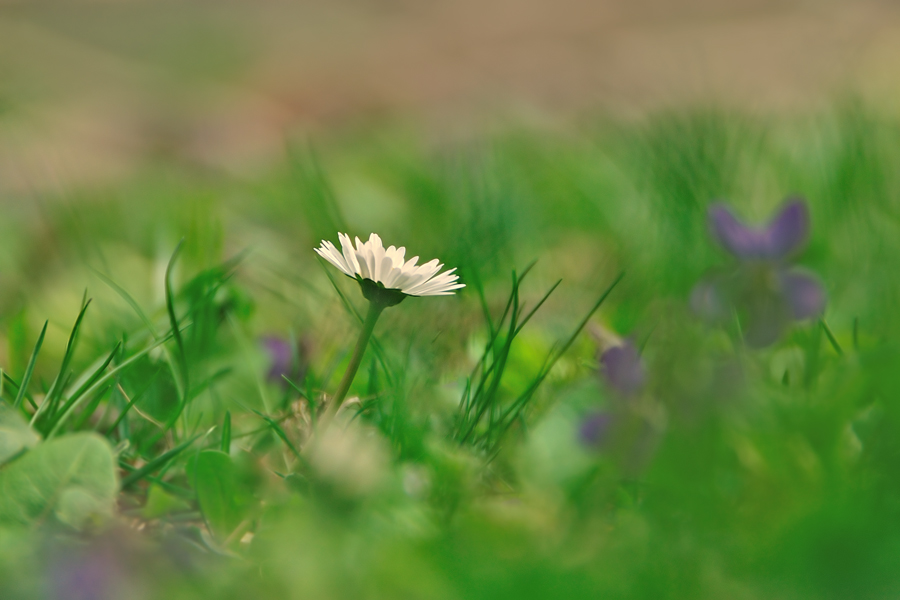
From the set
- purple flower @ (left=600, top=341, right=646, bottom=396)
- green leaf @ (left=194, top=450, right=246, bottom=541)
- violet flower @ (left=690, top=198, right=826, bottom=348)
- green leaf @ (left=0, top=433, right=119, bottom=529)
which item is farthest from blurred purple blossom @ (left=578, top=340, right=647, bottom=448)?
green leaf @ (left=0, top=433, right=119, bottom=529)

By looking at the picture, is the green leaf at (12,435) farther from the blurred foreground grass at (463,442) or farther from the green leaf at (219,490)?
the green leaf at (219,490)

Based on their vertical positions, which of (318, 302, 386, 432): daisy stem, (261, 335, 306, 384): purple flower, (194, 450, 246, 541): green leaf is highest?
(318, 302, 386, 432): daisy stem

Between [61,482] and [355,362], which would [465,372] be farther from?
[61,482]

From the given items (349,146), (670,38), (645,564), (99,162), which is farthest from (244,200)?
(670,38)

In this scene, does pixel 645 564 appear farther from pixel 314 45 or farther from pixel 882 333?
pixel 314 45

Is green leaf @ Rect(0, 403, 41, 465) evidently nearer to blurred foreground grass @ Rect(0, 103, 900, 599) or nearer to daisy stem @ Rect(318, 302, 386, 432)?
blurred foreground grass @ Rect(0, 103, 900, 599)

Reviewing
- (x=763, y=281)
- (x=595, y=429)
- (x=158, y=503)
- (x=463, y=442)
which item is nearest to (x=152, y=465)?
(x=158, y=503)

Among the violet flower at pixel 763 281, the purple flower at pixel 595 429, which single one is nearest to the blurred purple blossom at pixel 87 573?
the purple flower at pixel 595 429
